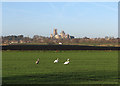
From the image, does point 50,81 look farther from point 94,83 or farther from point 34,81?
point 94,83

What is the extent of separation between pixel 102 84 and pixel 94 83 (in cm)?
76

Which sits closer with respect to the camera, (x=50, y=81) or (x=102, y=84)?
(x=102, y=84)

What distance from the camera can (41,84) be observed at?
853 inches

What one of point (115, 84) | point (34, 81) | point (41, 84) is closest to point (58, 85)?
point (41, 84)

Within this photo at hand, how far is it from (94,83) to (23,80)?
19.2 feet

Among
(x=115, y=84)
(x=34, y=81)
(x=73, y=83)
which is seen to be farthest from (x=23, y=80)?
(x=115, y=84)

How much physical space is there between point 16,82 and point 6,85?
57.5 inches

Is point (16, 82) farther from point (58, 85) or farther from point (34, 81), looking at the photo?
point (58, 85)

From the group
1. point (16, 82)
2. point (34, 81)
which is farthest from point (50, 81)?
point (16, 82)

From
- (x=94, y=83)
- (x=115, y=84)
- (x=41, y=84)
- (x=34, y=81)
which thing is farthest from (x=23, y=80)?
(x=115, y=84)

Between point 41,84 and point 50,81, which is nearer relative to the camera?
point 41,84

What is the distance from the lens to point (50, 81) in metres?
23.3

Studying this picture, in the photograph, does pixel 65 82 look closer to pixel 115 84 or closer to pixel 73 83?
pixel 73 83

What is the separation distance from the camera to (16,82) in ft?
74.0
